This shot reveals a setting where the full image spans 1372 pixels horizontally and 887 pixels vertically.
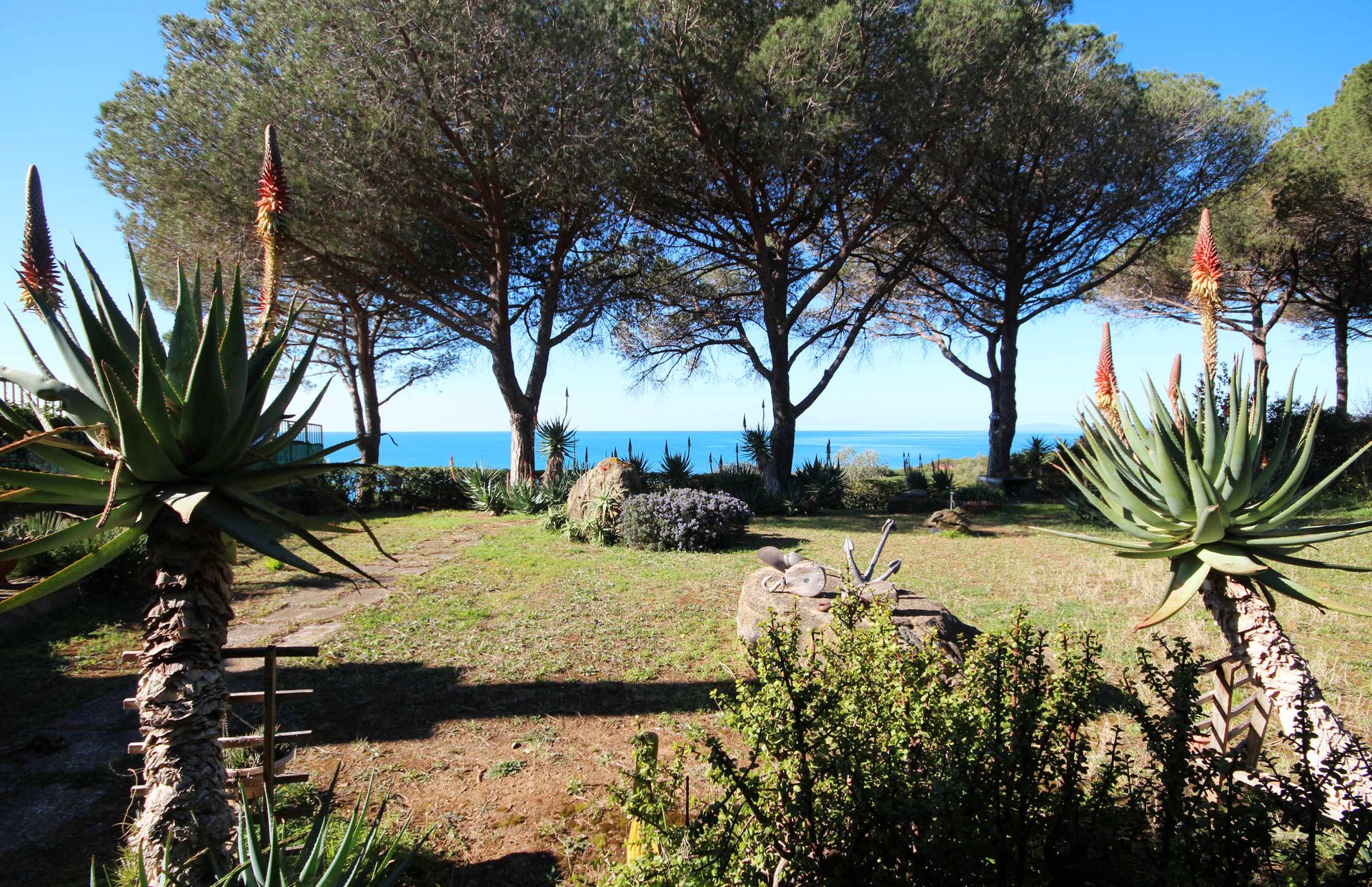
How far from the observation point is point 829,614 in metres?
4.89

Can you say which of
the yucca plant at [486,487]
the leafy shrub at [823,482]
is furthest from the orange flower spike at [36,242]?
the leafy shrub at [823,482]

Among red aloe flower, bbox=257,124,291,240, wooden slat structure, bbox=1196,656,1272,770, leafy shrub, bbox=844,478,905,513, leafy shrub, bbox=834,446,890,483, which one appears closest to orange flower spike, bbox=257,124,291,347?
red aloe flower, bbox=257,124,291,240

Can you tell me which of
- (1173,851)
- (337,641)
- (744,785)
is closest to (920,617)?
(1173,851)

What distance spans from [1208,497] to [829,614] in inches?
102

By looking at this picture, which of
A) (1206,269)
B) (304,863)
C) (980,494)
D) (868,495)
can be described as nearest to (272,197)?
(304,863)

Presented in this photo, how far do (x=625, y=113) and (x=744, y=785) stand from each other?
47.9ft

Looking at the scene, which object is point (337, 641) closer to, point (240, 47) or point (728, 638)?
point (728, 638)

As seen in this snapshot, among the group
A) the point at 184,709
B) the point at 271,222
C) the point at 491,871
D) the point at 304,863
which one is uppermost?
the point at 271,222

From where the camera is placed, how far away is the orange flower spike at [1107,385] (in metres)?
4.08

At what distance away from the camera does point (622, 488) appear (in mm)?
12172

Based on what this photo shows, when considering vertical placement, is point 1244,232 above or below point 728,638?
above

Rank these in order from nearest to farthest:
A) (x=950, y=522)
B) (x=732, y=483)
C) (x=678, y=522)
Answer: (x=678, y=522), (x=950, y=522), (x=732, y=483)

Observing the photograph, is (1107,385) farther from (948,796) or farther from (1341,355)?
(1341,355)

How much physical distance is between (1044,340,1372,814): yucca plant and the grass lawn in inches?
28.7
